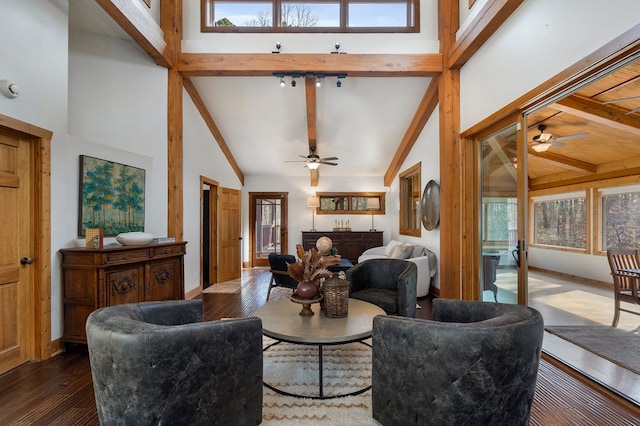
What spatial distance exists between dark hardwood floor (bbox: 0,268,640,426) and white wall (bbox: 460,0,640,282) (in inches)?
95.4

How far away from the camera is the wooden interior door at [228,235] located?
6.05 m

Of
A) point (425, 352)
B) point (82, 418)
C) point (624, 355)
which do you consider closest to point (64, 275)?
point (82, 418)

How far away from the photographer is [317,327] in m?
2.10

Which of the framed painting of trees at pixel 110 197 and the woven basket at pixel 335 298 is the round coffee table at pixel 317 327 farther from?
the framed painting of trees at pixel 110 197

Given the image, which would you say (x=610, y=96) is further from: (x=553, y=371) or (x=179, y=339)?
(x=179, y=339)

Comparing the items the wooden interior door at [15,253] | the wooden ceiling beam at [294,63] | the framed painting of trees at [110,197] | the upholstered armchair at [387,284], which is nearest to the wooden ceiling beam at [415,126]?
the wooden ceiling beam at [294,63]

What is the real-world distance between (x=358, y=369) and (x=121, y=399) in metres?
1.66

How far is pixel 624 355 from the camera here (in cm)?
252

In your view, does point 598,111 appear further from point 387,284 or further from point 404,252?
point 387,284

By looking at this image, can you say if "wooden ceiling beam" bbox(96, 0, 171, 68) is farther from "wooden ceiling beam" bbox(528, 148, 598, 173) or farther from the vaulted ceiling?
"wooden ceiling beam" bbox(528, 148, 598, 173)

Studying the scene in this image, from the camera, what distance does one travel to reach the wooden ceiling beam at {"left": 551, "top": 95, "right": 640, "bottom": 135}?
12.1ft

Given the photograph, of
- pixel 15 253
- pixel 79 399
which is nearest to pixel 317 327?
pixel 79 399

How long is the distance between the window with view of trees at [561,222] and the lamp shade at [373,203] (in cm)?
391

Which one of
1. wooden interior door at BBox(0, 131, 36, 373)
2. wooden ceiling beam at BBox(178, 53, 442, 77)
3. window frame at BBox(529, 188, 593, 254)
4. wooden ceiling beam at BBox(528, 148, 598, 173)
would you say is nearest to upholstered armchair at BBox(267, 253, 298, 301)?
wooden interior door at BBox(0, 131, 36, 373)
